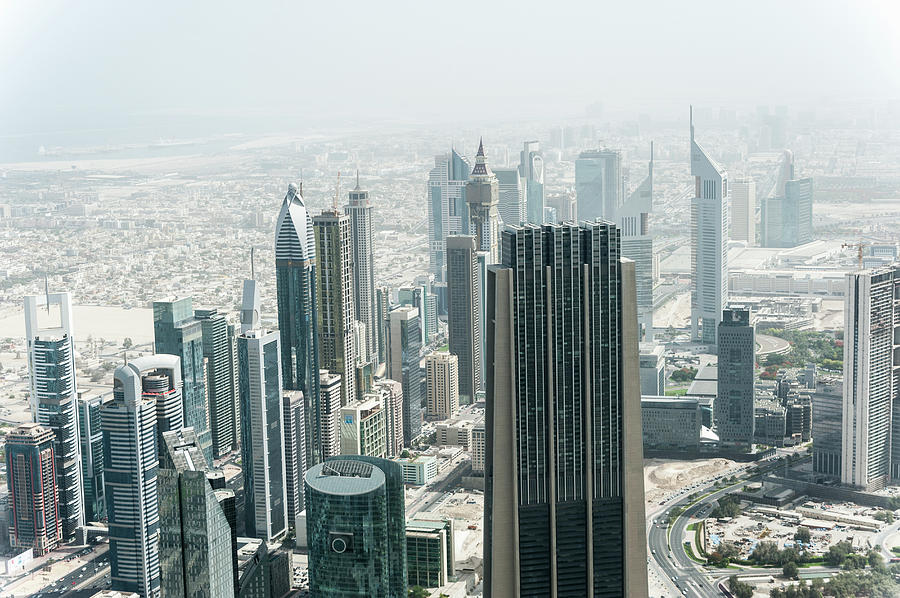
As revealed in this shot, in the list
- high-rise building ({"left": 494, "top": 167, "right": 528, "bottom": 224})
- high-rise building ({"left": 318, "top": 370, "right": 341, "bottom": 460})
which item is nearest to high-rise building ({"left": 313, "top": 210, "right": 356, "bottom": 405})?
high-rise building ({"left": 318, "top": 370, "right": 341, "bottom": 460})

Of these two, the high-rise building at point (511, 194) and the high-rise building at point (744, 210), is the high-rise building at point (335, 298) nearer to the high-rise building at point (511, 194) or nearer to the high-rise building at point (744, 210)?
the high-rise building at point (511, 194)

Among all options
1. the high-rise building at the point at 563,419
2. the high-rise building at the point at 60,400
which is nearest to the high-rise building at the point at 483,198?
the high-rise building at the point at 60,400

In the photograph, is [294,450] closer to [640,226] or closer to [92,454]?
[92,454]

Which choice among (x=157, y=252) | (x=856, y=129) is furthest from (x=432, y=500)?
(x=856, y=129)

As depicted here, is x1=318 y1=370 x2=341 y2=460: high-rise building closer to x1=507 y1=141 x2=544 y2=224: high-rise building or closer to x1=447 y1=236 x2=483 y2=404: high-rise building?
x1=447 y1=236 x2=483 y2=404: high-rise building

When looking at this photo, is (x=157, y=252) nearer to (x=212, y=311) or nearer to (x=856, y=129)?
(x=212, y=311)
